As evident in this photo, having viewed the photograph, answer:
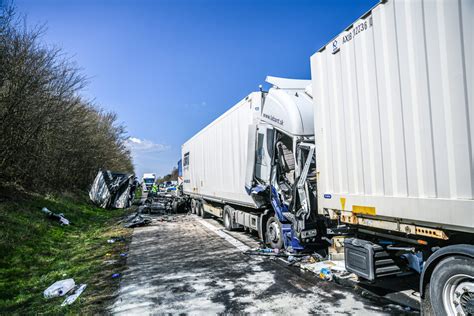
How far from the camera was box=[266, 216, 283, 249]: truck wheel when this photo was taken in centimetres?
744

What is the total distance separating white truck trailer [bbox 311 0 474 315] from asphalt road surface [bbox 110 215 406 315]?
58 centimetres

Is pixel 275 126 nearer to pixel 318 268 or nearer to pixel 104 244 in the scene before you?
pixel 318 268

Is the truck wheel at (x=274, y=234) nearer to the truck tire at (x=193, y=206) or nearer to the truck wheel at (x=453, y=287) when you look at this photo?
the truck wheel at (x=453, y=287)

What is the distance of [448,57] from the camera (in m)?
3.01

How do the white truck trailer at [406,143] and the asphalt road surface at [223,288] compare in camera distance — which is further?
the asphalt road surface at [223,288]

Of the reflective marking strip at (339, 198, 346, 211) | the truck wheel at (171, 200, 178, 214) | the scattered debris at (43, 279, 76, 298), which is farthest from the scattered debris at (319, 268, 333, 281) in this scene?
the truck wheel at (171, 200, 178, 214)

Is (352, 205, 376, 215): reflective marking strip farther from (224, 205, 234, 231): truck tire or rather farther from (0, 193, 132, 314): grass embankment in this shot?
(224, 205, 234, 231): truck tire

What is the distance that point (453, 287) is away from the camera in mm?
3141

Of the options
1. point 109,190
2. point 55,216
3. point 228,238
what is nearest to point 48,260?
point 228,238

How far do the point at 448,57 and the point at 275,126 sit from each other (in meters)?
4.58

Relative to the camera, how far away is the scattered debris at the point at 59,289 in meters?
A: 5.47

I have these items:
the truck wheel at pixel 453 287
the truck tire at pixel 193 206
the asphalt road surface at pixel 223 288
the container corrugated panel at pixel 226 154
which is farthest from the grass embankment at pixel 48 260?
the truck tire at pixel 193 206

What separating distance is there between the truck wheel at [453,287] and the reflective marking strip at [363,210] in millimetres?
1007

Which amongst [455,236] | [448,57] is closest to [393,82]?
[448,57]
